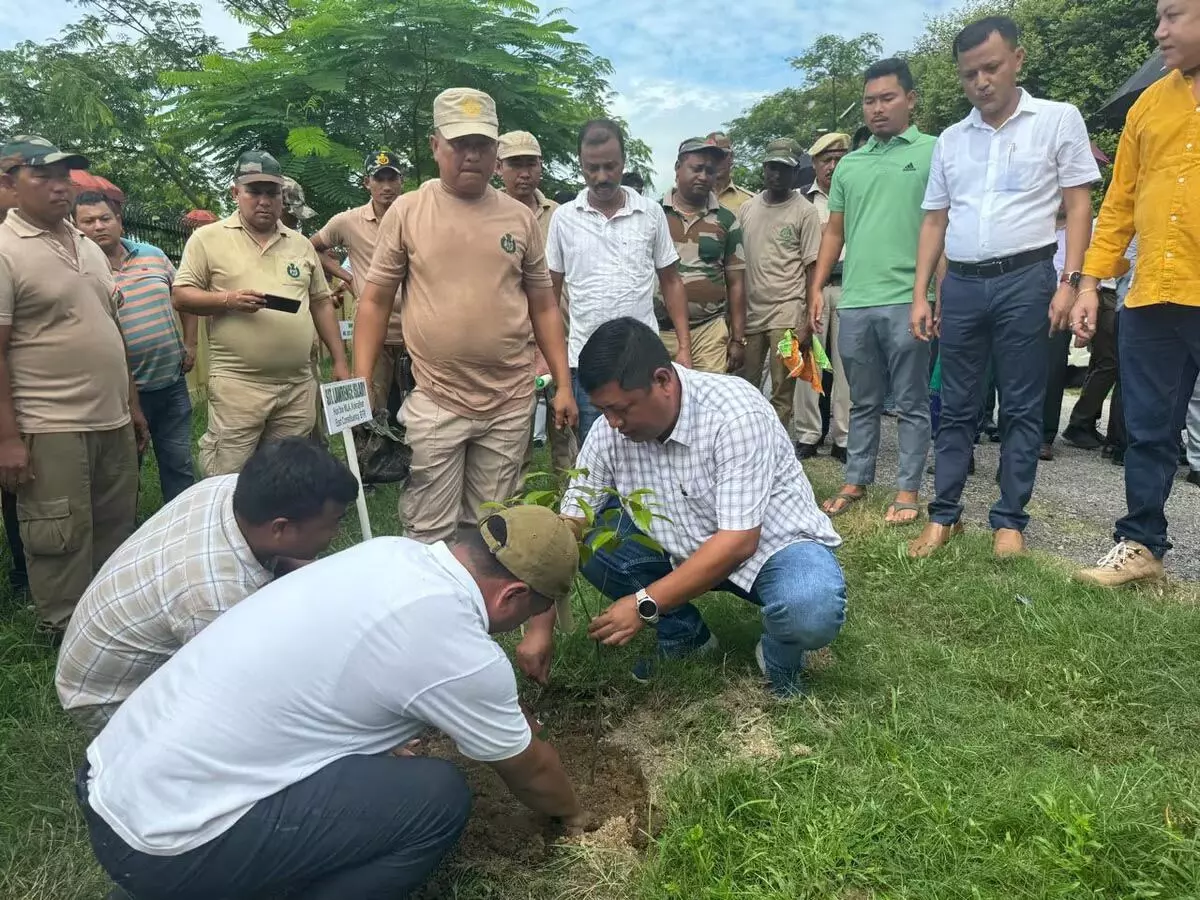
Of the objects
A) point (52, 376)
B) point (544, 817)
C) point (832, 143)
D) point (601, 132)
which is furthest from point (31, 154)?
point (832, 143)

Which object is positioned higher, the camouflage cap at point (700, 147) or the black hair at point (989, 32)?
the black hair at point (989, 32)

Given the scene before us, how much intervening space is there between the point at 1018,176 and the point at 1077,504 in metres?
2.12

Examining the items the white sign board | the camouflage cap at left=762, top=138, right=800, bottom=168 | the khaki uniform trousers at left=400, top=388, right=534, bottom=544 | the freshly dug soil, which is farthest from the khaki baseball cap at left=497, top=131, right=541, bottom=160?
the freshly dug soil

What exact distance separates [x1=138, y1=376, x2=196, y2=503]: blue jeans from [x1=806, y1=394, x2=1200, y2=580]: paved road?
4233mm

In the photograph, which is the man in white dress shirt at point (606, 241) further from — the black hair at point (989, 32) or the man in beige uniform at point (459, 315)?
the black hair at point (989, 32)

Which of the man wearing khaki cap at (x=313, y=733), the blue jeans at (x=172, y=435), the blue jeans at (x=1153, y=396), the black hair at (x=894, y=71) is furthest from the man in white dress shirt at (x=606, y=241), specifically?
the man wearing khaki cap at (x=313, y=733)

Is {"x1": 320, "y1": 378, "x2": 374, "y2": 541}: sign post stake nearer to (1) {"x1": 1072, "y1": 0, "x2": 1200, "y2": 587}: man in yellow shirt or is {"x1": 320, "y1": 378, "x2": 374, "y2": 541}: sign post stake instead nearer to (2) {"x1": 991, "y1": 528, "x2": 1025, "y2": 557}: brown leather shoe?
(2) {"x1": 991, "y1": 528, "x2": 1025, "y2": 557}: brown leather shoe

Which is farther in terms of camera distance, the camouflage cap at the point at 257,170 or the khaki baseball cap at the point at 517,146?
the khaki baseball cap at the point at 517,146

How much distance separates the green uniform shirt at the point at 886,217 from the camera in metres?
4.27

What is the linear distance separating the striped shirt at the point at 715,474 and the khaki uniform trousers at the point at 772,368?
3.16 m

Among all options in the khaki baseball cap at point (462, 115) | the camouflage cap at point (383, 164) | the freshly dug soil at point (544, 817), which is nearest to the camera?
the freshly dug soil at point (544, 817)

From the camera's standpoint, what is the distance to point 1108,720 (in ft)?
8.25

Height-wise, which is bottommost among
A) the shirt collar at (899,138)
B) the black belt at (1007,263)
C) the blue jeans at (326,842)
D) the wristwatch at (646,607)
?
the blue jeans at (326,842)

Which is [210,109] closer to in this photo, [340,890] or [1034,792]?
[340,890]
